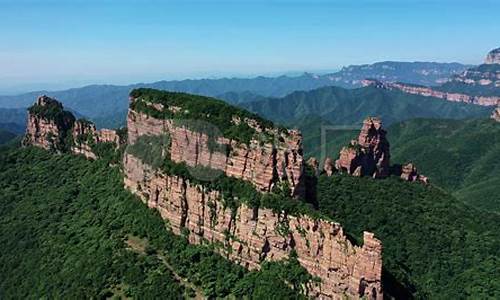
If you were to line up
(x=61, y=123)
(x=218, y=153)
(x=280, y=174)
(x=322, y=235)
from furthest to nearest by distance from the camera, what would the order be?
(x=61, y=123) → (x=218, y=153) → (x=280, y=174) → (x=322, y=235)

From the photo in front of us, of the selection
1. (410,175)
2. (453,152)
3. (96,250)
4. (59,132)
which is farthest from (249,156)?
(453,152)

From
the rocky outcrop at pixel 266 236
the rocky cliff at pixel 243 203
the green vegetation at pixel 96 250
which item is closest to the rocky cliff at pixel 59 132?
the green vegetation at pixel 96 250

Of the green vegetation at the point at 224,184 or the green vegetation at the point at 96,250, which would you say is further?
the green vegetation at the point at 96,250

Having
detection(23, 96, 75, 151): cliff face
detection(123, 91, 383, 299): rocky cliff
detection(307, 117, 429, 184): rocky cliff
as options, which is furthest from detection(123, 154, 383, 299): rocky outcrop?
detection(307, 117, 429, 184): rocky cliff

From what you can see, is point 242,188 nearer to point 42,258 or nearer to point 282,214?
point 282,214

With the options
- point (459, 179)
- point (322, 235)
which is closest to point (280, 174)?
point (322, 235)

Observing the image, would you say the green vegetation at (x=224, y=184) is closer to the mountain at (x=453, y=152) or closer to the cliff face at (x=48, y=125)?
the cliff face at (x=48, y=125)

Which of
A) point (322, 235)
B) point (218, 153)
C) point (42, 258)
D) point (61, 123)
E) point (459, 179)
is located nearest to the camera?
point (322, 235)
